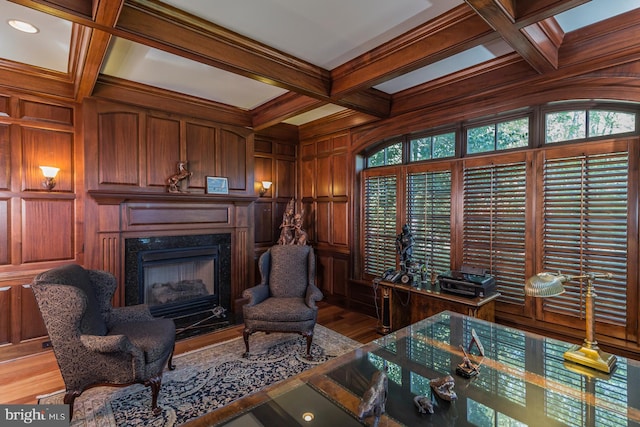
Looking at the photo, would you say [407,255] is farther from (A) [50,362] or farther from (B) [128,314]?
(A) [50,362]

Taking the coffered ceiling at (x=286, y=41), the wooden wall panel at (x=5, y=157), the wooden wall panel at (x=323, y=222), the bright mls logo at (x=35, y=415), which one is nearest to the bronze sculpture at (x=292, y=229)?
the wooden wall panel at (x=323, y=222)

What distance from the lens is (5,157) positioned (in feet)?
9.91

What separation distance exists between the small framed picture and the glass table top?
293 cm

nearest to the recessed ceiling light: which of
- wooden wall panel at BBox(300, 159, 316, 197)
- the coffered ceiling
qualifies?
the coffered ceiling

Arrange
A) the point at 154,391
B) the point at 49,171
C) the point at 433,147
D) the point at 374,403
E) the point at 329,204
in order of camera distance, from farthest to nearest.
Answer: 1. the point at 329,204
2. the point at 433,147
3. the point at 49,171
4. the point at 154,391
5. the point at 374,403

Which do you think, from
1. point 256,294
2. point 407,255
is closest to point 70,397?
point 256,294

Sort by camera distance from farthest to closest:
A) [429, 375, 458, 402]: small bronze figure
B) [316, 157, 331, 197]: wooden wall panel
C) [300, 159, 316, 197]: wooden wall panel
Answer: [300, 159, 316, 197]: wooden wall panel, [316, 157, 331, 197]: wooden wall panel, [429, 375, 458, 402]: small bronze figure

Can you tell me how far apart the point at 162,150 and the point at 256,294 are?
6.80 ft

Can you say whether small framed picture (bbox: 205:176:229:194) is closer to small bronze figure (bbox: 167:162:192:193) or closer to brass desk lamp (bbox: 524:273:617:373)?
small bronze figure (bbox: 167:162:192:193)

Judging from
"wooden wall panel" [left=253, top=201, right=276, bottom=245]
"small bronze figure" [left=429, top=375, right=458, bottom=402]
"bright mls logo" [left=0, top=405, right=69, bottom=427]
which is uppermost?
"wooden wall panel" [left=253, top=201, right=276, bottom=245]

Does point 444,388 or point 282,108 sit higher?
point 282,108

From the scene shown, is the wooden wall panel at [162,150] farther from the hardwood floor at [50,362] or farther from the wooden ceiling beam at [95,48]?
Result: the hardwood floor at [50,362]

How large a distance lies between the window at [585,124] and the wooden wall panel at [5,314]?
534 centimetres

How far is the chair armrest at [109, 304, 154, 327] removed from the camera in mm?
2566
